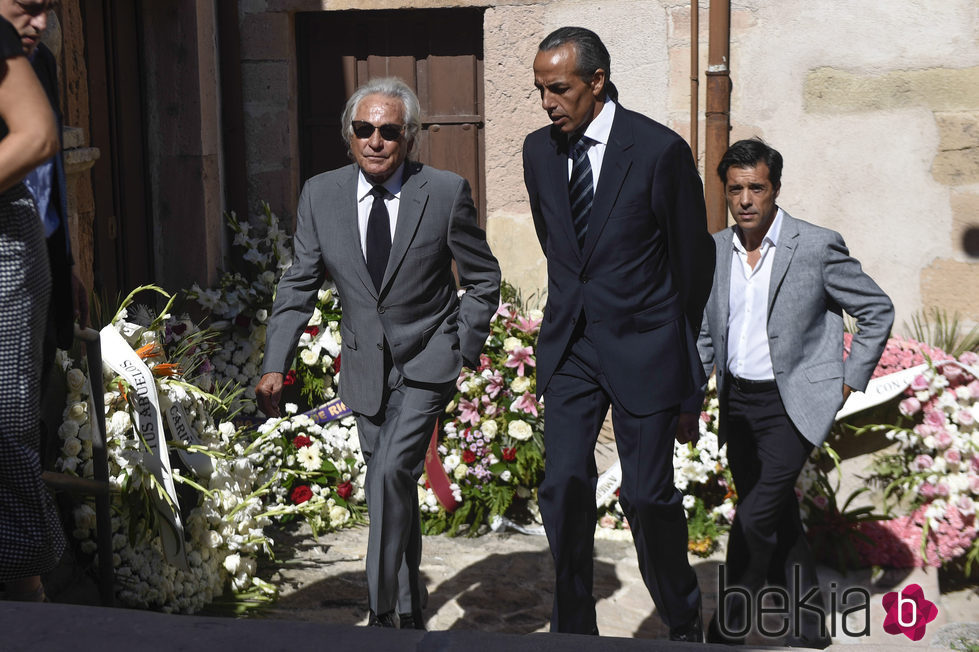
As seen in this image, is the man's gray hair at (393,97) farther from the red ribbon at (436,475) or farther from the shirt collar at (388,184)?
the red ribbon at (436,475)

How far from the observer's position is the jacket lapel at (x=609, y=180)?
3750mm

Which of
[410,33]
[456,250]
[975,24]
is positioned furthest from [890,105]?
[456,250]

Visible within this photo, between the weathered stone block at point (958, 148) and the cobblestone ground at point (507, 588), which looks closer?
the cobblestone ground at point (507, 588)

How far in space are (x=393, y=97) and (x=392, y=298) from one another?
64cm

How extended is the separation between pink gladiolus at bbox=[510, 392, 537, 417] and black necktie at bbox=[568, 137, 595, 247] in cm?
217

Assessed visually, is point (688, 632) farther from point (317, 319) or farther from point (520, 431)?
point (317, 319)

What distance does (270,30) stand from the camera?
673 cm

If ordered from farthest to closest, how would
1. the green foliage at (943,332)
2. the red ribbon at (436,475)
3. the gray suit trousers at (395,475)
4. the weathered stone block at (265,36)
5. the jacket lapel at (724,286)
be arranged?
the weathered stone block at (265,36)
the green foliage at (943,332)
the red ribbon at (436,475)
the jacket lapel at (724,286)
the gray suit trousers at (395,475)

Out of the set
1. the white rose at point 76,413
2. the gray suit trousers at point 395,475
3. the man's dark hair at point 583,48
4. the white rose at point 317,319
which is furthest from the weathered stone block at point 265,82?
the man's dark hair at point 583,48

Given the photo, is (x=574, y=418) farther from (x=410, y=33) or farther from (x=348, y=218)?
(x=410, y=33)

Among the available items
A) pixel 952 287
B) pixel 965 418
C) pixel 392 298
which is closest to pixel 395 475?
pixel 392 298

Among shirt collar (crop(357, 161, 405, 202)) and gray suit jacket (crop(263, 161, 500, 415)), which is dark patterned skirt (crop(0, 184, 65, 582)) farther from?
shirt collar (crop(357, 161, 405, 202))

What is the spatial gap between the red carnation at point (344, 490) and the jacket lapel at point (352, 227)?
209 centimetres

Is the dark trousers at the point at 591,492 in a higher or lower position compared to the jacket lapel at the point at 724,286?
lower
